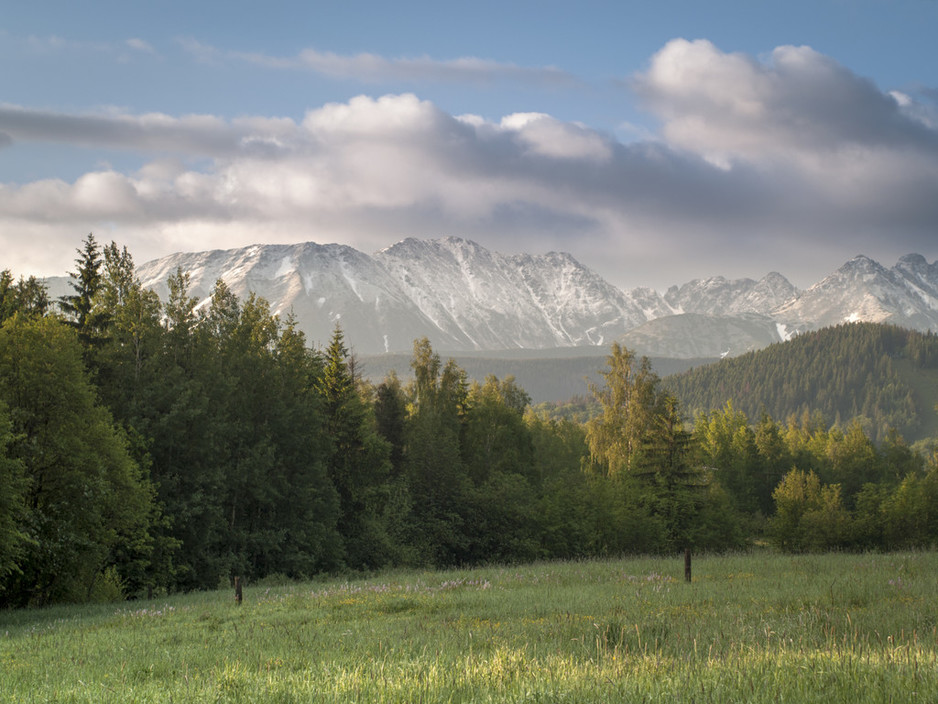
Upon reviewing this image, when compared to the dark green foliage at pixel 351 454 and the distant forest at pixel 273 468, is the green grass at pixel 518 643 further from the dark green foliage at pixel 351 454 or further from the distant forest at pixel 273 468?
the dark green foliage at pixel 351 454

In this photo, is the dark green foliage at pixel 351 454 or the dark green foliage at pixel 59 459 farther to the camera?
the dark green foliage at pixel 351 454

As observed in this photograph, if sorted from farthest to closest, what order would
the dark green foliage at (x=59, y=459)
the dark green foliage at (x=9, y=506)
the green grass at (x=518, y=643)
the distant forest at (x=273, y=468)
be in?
the distant forest at (x=273, y=468) → the dark green foliage at (x=59, y=459) → the dark green foliage at (x=9, y=506) → the green grass at (x=518, y=643)

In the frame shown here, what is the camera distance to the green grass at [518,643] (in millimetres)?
9328

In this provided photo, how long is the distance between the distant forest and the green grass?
714 centimetres

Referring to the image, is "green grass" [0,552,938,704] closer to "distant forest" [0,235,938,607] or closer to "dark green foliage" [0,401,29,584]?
"dark green foliage" [0,401,29,584]

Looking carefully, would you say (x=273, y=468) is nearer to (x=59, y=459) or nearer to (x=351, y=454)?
(x=351, y=454)

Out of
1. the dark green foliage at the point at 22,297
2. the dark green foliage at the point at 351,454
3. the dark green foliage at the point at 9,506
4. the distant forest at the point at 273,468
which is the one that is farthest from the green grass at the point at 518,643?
the dark green foliage at the point at 351,454

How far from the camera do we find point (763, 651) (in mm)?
11578

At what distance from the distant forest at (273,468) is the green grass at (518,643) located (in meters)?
7.14

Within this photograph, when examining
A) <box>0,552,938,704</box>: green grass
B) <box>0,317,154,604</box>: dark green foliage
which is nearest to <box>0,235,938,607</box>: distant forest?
<box>0,317,154,604</box>: dark green foliage

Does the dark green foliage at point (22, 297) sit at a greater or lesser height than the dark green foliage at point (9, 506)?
greater

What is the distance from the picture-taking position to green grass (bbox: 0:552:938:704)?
30.6ft

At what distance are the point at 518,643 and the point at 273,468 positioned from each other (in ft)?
129

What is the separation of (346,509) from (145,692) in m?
49.5
